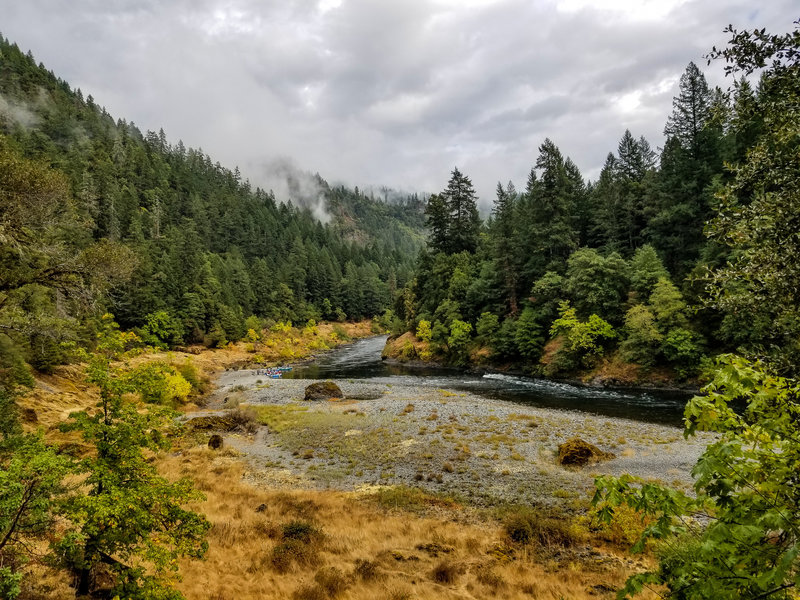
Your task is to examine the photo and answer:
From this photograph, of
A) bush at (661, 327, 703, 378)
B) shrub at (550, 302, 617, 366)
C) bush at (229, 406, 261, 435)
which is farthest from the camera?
shrub at (550, 302, 617, 366)

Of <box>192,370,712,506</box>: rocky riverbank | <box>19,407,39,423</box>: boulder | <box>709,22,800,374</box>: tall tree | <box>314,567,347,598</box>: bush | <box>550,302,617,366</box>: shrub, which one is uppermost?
<box>709,22,800,374</box>: tall tree

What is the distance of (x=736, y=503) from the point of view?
2783 mm

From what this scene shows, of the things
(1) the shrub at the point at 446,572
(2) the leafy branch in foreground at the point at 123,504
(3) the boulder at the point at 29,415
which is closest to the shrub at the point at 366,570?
(1) the shrub at the point at 446,572

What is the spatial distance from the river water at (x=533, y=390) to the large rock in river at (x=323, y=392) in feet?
29.5

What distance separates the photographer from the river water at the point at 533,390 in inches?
1072

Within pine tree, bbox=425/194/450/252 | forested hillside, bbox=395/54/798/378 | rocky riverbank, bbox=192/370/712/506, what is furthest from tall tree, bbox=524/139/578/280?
rocky riverbank, bbox=192/370/712/506

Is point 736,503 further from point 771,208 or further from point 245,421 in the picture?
point 245,421

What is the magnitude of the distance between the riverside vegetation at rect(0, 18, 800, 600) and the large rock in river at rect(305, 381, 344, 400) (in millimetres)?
3832

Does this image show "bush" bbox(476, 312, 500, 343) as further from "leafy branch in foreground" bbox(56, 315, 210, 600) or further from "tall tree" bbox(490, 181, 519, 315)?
"leafy branch in foreground" bbox(56, 315, 210, 600)

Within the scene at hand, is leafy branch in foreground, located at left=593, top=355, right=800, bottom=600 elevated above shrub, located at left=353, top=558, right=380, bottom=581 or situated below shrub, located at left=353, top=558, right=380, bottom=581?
above

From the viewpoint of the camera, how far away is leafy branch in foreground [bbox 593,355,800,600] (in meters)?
2.45

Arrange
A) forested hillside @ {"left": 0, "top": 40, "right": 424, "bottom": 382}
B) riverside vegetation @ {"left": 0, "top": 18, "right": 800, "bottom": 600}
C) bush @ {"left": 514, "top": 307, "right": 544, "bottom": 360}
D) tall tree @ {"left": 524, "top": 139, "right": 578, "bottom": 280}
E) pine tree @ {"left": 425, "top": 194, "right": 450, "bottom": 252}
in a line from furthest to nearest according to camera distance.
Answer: pine tree @ {"left": 425, "top": 194, "right": 450, "bottom": 252} → tall tree @ {"left": 524, "top": 139, "right": 578, "bottom": 280} → bush @ {"left": 514, "top": 307, "right": 544, "bottom": 360} → forested hillside @ {"left": 0, "top": 40, "right": 424, "bottom": 382} → riverside vegetation @ {"left": 0, "top": 18, "right": 800, "bottom": 600}

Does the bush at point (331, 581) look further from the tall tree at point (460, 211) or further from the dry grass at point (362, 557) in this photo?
the tall tree at point (460, 211)

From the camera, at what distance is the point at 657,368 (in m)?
34.1
